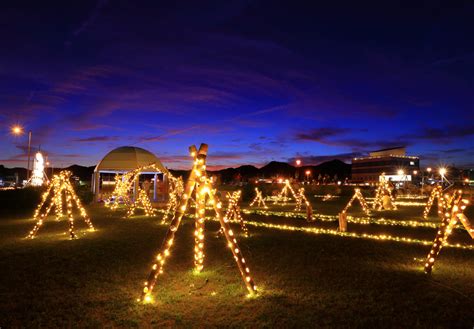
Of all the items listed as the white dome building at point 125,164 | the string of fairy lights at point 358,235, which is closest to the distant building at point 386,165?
the white dome building at point 125,164

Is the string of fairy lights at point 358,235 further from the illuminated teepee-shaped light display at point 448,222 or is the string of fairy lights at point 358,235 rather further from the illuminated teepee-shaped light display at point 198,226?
the illuminated teepee-shaped light display at point 198,226

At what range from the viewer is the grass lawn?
5.17m

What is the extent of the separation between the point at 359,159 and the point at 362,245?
389ft

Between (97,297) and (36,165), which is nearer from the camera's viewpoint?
(97,297)

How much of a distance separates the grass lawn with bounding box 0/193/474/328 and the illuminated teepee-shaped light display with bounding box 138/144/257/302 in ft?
0.97

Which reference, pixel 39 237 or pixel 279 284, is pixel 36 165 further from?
pixel 279 284

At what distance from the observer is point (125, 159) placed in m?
31.4

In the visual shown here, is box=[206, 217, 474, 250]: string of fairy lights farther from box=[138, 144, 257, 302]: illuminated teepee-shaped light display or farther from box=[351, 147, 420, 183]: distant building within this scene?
box=[351, 147, 420, 183]: distant building

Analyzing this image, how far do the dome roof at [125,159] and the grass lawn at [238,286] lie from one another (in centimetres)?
1932

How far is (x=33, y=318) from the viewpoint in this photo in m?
5.14

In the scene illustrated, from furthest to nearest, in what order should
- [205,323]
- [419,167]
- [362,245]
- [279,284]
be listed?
[419,167] < [362,245] < [279,284] < [205,323]

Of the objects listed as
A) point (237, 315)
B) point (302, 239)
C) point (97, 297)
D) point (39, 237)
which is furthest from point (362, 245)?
point (39, 237)

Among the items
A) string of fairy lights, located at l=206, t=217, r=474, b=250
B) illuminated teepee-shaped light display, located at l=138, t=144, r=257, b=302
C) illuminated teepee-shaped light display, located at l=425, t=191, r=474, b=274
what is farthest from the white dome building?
illuminated teepee-shaped light display, located at l=425, t=191, r=474, b=274

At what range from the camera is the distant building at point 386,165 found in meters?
112
